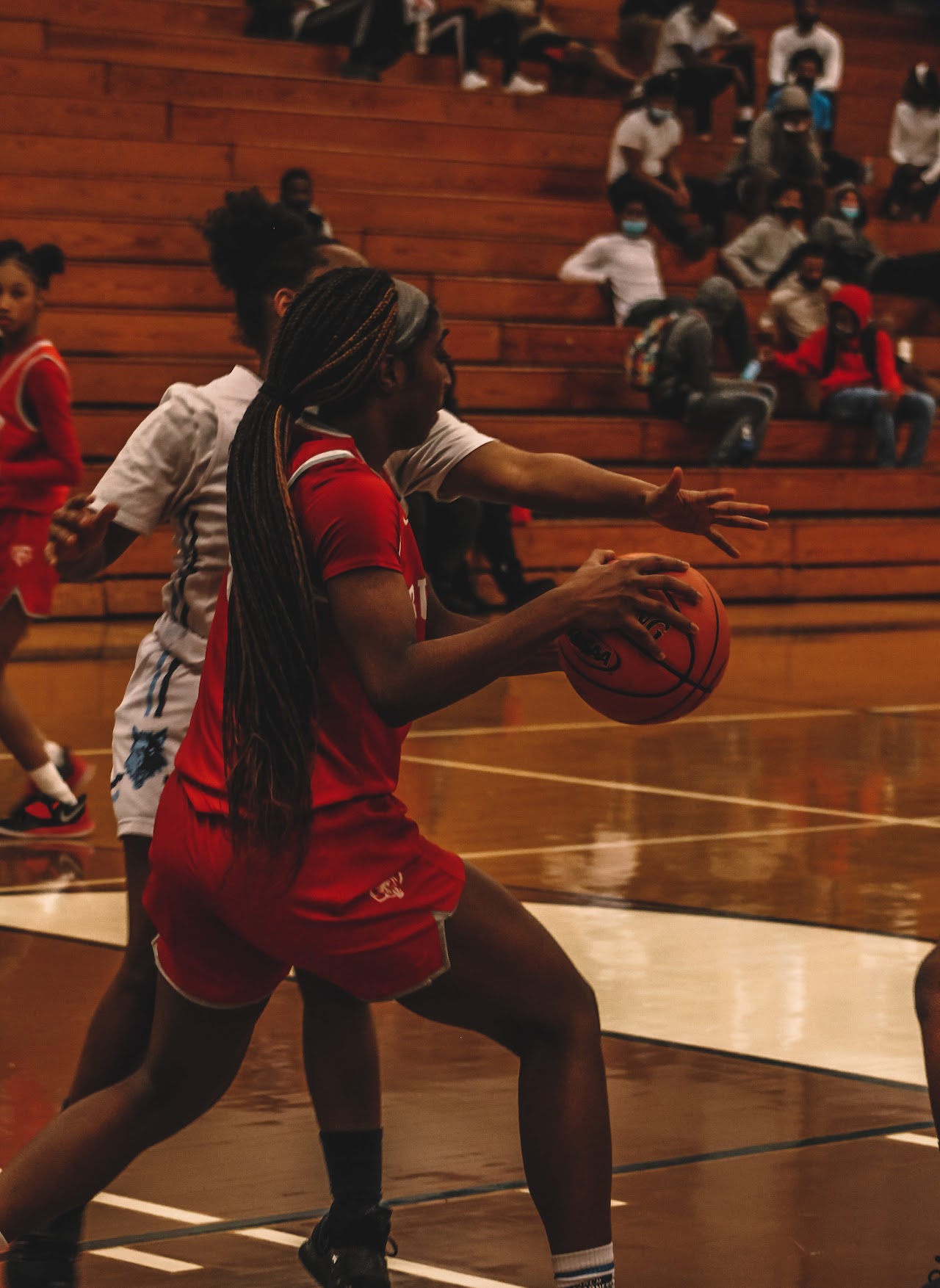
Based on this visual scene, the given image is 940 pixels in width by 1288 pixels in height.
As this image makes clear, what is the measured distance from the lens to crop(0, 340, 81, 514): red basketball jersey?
7.20m

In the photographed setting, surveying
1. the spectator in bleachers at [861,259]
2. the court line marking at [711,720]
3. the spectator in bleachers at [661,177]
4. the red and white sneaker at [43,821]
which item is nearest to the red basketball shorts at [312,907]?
the red and white sneaker at [43,821]

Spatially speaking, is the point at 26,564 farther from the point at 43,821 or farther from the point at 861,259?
the point at 861,259

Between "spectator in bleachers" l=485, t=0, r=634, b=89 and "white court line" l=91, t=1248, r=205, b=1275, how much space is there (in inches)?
729

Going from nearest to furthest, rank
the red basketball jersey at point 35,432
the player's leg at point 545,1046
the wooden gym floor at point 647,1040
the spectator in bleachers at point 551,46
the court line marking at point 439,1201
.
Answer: the player's leg at point 545,1046 → the court line marking at point 439,1201 → the wooden gym floor at point 647,1040 → the red basketball jersey at point 35,432 → the spectator in bleachers at point 551,46

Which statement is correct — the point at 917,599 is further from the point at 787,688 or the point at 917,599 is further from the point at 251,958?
the point at 251,958

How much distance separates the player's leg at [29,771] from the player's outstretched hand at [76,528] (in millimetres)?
3651

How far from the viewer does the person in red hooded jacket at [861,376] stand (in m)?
17.9

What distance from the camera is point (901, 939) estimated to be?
604cm

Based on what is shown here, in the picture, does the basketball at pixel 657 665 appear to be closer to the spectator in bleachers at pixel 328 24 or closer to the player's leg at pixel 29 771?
the player's leg at pixel 29 771

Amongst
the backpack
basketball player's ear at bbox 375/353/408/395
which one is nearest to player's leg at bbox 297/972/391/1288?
basketball player's ear at bbox 375/353/408/395

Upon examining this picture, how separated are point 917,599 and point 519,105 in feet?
20.3

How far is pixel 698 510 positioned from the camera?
12.5ft

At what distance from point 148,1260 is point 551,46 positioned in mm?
19080

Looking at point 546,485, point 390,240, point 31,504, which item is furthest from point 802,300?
point 546,485
